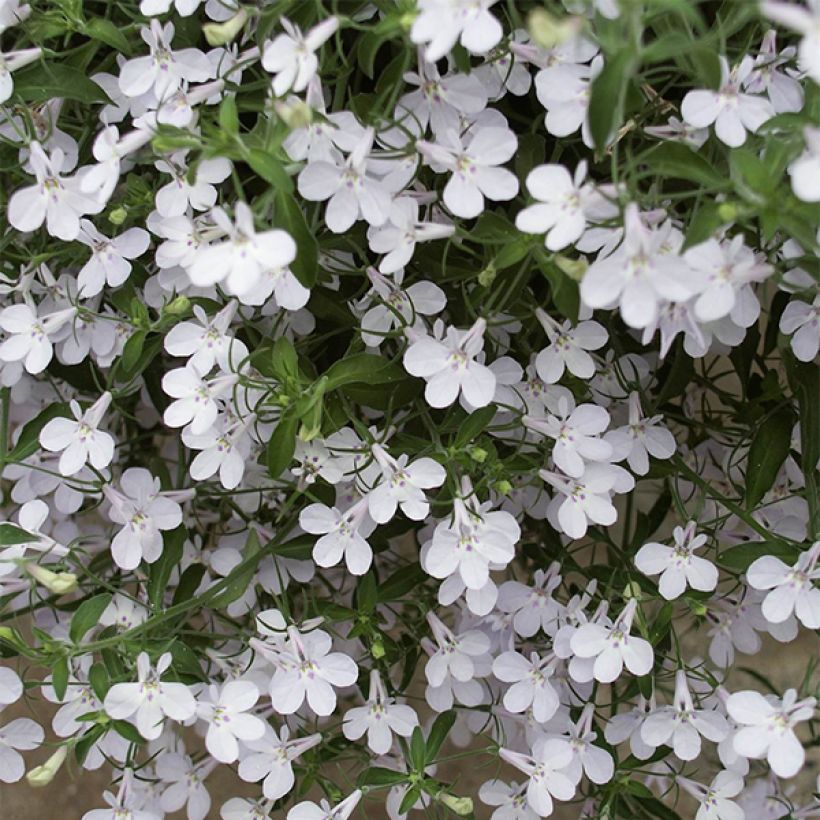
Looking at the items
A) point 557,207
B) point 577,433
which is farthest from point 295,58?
point 577,433

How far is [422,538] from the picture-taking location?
2.88ft

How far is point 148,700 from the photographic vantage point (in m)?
0.73

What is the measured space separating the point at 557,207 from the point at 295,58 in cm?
16

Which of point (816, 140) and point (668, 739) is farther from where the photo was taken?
point (668, 739)

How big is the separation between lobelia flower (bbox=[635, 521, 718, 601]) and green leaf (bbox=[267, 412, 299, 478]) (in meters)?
0.25

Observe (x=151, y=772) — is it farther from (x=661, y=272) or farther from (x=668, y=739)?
(x=661, y=272)

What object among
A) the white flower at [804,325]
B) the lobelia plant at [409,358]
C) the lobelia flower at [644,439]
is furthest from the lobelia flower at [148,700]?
the white flower at [804,325]

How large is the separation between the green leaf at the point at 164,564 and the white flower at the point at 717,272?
40 centimetres

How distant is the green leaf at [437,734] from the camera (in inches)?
31.2

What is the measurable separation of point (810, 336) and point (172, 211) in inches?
15.6

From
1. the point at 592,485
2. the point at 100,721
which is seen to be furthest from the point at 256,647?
the point at 592,485

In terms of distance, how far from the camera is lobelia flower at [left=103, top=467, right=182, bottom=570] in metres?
0.77

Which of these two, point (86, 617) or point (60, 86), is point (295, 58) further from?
point (86, 617)

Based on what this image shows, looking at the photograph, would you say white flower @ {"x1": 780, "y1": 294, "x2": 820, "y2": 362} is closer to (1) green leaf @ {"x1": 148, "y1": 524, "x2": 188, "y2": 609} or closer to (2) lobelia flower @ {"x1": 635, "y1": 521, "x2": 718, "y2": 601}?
(2) lobelia flower @ {"x1": 635, "y1": 521, "x2": 718, "y2": 601}
